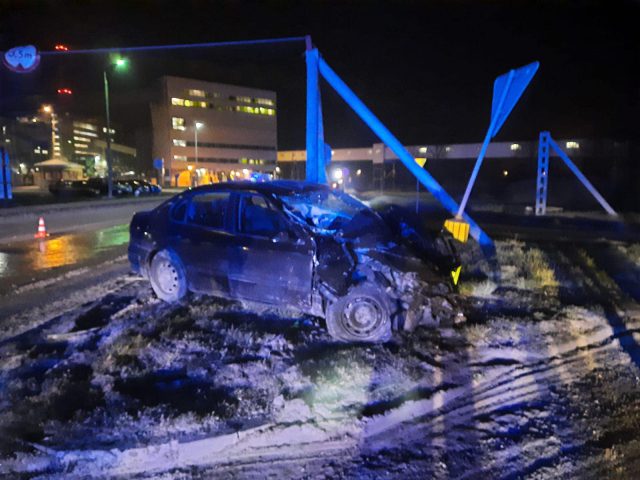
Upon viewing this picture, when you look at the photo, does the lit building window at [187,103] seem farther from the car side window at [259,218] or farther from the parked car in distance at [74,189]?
the car side window at [259,218]

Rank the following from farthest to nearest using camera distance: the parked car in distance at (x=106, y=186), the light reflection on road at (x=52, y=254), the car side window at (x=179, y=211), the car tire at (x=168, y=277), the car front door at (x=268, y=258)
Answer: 1. the parked car in distance at (x=106, y=186)
2. the light reflection on road at (x=52, y=254)
3. the car side window at (x=179, y=211)
4. the car tire at (x=168, y=277)
5. the car front door at (x=268, y=258)

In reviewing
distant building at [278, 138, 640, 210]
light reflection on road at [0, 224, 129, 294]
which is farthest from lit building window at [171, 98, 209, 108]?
light reflection on road at [0, 224, 129, 294]

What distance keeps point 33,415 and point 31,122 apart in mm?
63813

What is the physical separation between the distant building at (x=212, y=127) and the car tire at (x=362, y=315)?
59550mm

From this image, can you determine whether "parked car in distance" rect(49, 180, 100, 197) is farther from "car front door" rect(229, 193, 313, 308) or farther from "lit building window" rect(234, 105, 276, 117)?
"lit building window" rect(234, 105, 276, 117)

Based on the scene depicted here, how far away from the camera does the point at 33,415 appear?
3.88 metres

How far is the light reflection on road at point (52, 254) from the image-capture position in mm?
9042

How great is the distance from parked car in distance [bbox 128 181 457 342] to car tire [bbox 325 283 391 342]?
0.03 feet

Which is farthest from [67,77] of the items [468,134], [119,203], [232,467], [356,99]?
[468,134]

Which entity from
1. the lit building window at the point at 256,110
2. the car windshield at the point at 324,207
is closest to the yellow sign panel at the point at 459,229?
the car windshield at the point at 324,207

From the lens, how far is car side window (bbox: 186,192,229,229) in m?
6.21

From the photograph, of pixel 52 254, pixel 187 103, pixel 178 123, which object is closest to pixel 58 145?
pixel 178 123

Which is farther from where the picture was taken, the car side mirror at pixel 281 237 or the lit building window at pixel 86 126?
the lit building window at pixel 86 126

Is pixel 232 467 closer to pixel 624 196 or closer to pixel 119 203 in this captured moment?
pixel 119 203
